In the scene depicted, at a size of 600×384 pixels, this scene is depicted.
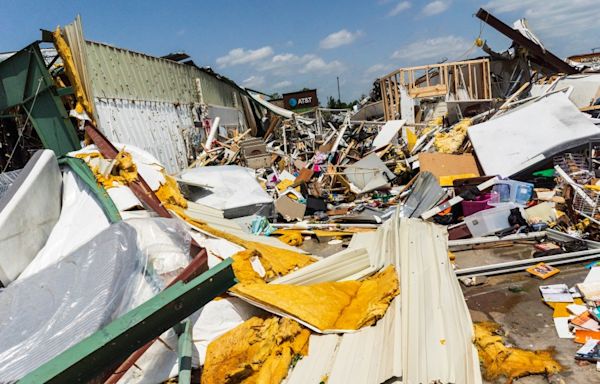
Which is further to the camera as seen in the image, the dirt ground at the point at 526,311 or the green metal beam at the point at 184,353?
the dirt ground at the point at 526,311

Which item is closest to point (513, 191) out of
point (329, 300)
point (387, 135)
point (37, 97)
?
point (329, 300)

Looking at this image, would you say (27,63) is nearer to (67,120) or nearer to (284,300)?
(67,120)

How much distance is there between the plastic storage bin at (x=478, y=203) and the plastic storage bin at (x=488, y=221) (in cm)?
31

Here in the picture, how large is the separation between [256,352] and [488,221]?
4227 millimetres

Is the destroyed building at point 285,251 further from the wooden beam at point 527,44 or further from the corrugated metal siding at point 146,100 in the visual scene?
the wooden beam at point 527,44

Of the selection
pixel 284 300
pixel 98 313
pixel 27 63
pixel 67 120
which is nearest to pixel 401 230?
pixel 284 300

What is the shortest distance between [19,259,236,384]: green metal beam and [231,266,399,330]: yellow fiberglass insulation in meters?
1.49

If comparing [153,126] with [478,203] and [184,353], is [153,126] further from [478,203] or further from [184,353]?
[184,353]

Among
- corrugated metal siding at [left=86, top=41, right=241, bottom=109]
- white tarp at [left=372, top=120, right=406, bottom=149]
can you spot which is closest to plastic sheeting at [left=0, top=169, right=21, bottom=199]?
corrugated metal siding at [left=86, top=41, right=241, bottom=109]

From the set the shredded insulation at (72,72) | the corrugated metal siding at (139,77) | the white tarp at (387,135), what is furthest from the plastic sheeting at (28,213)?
the white tarp at (387,135)

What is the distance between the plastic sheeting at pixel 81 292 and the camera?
2506 mm

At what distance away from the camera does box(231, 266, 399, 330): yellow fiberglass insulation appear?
3.50m

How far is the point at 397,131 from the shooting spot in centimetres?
1171

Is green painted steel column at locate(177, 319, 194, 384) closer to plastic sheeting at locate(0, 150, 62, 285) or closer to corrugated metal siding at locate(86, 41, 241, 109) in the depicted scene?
plastic sheeting at locate(0, 150, 62, 285)
